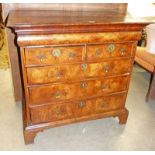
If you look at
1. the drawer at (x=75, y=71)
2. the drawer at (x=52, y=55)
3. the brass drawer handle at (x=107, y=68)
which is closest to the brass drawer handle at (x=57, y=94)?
the drawer at (x=75, y=71)

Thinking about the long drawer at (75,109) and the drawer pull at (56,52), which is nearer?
the drawer pull at (56,52)

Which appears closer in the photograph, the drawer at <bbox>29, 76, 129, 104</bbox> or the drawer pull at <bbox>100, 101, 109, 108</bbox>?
the drawer at <bbox>29, 76, 129, 104</bbox>

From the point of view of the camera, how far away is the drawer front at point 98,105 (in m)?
1.70

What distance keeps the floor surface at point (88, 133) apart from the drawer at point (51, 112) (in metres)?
0.22

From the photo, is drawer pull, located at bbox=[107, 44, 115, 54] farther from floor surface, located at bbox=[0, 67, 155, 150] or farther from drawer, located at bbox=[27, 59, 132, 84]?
floor surface, located at bbox=[0, 67, 155, 150]

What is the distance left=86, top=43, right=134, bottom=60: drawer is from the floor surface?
0.74 metres

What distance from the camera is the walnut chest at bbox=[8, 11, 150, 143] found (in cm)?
131

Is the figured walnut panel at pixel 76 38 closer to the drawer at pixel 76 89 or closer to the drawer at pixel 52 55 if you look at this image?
the drawer at pixel 52 55

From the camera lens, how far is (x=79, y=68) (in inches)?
59.2

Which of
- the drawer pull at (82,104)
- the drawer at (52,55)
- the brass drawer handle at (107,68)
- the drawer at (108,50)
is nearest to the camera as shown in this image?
the drawer at (52,55)

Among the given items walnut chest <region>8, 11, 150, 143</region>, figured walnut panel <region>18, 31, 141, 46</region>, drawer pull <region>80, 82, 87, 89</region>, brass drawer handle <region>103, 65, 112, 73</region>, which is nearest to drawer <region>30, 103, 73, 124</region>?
walnut chest <region>8, 11, 150, 143</region>

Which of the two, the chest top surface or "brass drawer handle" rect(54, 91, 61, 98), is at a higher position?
the chest top surface
